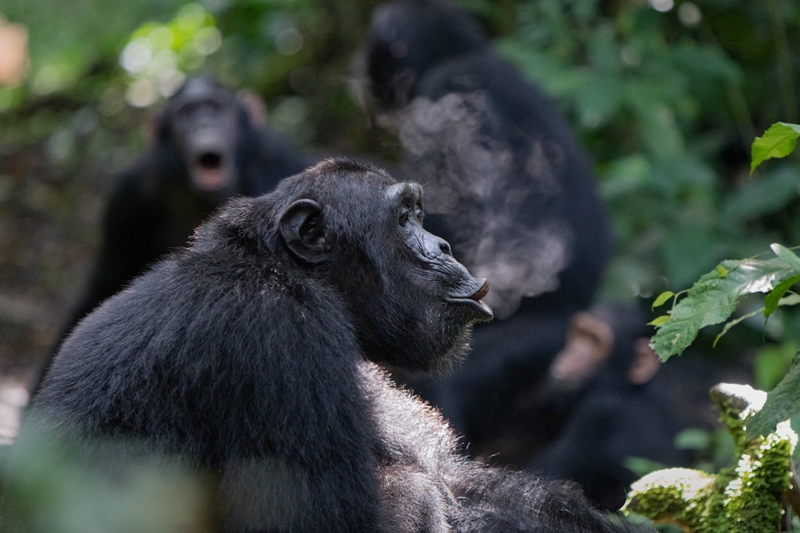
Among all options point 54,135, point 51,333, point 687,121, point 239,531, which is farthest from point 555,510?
point 54,135

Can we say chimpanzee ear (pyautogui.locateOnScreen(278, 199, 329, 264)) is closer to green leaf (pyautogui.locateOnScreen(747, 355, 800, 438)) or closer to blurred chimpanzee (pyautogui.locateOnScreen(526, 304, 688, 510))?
green leaf (pyautogui.locateOnScreen(747, 355, 800, 438))

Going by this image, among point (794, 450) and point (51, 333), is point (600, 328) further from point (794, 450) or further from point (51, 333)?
point (51, 333)

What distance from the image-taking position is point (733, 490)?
95.7 inches

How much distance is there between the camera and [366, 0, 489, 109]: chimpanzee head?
5965 millimetres

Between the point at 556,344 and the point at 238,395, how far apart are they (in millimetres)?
3433

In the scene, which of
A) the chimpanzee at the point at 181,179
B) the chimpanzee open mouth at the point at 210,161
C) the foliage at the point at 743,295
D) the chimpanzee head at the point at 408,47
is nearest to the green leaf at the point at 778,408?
the foliage at the point at 743,295

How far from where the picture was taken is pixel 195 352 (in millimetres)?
2422

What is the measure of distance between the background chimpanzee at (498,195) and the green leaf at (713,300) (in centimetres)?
278

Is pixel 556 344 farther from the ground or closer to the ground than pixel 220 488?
closer to the ground

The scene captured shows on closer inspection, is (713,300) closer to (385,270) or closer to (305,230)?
(385,270)

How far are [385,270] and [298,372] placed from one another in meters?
0.64

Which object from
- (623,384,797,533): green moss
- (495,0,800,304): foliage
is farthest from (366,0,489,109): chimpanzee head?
(623,384,797,533): green moss

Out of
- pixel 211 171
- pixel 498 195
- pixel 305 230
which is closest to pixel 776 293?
pixel 305 230

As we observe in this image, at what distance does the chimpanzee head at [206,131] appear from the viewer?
6.24 m
